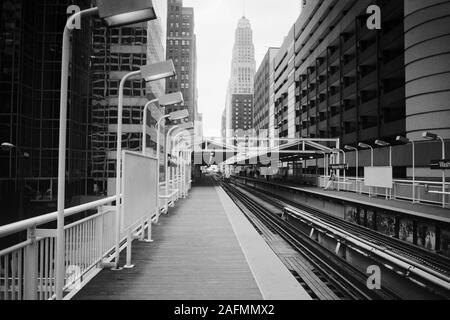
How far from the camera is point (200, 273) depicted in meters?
5.64

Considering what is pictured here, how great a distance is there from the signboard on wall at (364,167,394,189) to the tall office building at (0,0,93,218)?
26.8 metres

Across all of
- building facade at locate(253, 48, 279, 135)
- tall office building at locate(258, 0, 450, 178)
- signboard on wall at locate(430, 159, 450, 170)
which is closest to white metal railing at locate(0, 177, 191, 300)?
signboard on wall at locate(430, 159, 450, 170)

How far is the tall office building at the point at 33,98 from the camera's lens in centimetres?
3022

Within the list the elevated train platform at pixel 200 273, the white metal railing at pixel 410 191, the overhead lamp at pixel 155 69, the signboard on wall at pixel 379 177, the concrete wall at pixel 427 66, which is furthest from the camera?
the concrete wall at pixel 427 66

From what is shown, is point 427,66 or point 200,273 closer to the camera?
point 200,273

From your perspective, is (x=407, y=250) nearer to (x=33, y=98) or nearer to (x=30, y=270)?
(x=30, y=270)

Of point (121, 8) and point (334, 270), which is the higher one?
point (121, 8)

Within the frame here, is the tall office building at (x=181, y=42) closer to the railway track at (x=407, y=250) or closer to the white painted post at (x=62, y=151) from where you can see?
the railway track at (x=407, y=250)

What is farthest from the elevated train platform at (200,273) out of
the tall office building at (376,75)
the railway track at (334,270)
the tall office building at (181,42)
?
the tall office building at (181,42)

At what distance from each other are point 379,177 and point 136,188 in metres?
16.1

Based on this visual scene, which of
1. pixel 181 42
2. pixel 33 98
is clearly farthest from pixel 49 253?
pixel 181 42

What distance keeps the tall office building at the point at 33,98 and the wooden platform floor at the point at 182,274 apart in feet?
88.3

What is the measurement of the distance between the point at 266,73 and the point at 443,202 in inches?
3836
